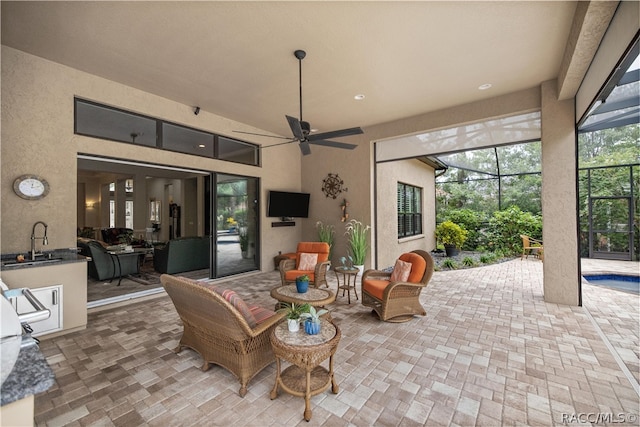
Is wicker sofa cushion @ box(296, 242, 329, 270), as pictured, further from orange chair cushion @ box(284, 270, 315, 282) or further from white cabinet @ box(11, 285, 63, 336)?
white cabinet @ box(11, 285, 63, 336)

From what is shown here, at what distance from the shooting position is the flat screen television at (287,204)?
6.58 meters

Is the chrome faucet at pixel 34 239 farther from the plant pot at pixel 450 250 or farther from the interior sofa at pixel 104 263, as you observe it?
the plant pot at pixel 450 250

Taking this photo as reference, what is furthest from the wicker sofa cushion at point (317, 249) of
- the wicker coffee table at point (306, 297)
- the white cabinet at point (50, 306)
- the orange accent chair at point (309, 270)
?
the white cabinet at point (50, 306)

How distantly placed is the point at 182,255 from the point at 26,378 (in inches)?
232

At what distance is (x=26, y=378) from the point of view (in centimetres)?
88

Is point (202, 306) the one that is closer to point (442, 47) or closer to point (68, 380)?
point (68, 380)

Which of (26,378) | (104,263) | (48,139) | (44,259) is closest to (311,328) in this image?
(26,378)

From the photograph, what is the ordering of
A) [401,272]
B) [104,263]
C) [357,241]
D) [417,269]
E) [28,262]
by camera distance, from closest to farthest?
[28,262]
[417,269]
[401,272]
[104,263]
[357,241]

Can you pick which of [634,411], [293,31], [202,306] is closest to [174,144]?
[293,31]

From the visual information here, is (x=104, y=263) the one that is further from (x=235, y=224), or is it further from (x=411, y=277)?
(x=411, y=277)

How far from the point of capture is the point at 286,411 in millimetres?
2000

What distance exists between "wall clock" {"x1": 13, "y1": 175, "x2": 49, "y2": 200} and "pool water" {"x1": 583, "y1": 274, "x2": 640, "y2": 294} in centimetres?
998

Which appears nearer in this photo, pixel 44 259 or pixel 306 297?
pixel 306 297

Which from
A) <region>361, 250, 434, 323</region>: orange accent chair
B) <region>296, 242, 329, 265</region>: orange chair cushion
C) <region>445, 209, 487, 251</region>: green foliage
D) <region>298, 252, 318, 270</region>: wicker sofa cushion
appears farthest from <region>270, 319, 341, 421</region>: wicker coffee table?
<region>445, 209, 487, 251</region>: green foliage
